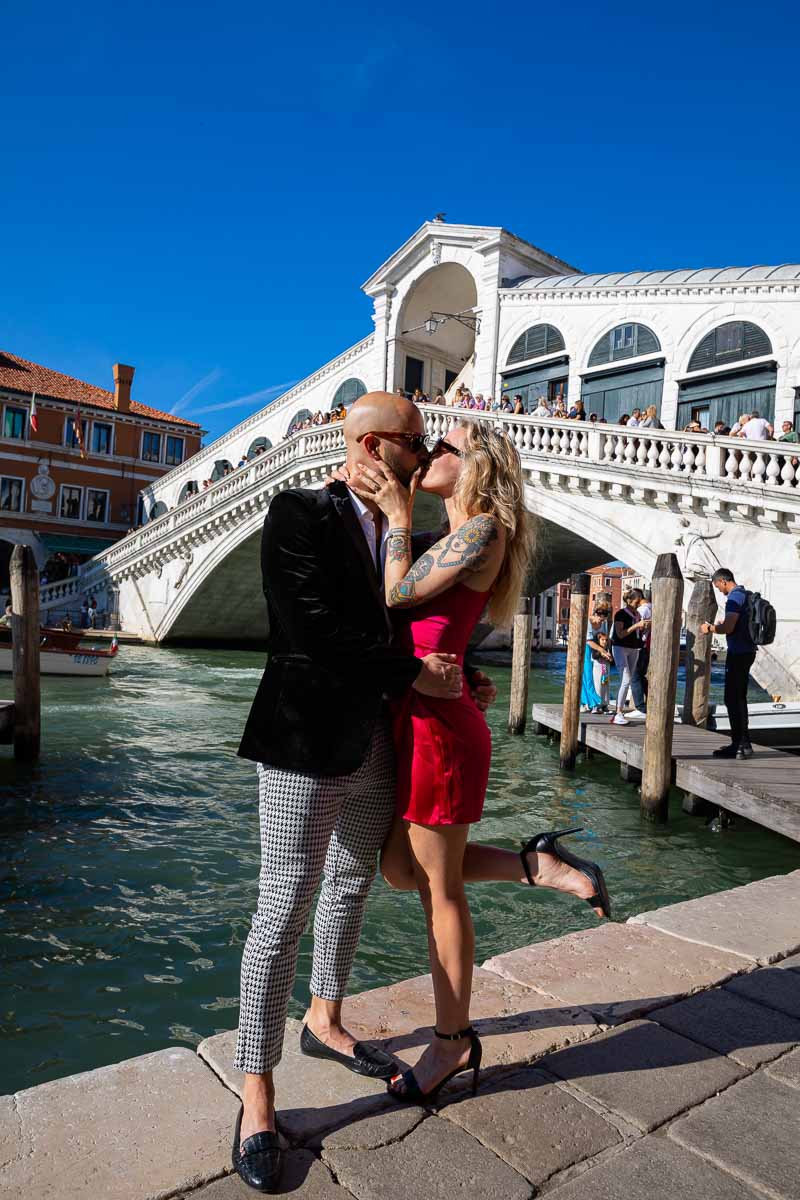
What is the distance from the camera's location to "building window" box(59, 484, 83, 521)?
28.1 metres

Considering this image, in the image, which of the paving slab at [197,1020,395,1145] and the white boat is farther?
the white boat

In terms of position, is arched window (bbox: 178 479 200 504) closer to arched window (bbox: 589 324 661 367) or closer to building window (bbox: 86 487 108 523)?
building window (bbox: 86 487 108 523)

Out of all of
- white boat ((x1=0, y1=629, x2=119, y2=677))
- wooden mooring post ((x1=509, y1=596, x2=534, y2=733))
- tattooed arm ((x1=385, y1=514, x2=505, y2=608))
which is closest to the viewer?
tattooed arm ((x1=385, y1=514, x2=505, y2=608))

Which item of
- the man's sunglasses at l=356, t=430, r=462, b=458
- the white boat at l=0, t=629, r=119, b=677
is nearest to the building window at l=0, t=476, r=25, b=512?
the white boat at l=0, t=629, r=119, b=677

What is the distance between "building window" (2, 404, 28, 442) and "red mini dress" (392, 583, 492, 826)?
93.5 feet

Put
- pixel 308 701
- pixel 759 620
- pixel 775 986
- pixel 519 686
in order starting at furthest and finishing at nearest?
pixel 519 686, pixel 759 620, pixel 775 986, pixel 308 701

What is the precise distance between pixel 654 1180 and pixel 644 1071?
0.37 m

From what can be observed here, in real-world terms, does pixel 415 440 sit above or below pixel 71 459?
below

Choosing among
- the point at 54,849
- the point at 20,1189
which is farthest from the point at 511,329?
the point at 20,1189

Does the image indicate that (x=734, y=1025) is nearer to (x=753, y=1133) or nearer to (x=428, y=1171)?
(x=753, y=1133)

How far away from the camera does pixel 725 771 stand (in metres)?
5.68

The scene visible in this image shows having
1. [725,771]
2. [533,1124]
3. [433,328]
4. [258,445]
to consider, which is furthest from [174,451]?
[533,1124]

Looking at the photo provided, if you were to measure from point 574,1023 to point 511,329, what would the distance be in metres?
19.1

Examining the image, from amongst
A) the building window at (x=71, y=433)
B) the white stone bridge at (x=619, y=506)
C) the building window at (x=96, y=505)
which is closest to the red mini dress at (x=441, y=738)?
the white stone bridge at (x=619, y=506)
